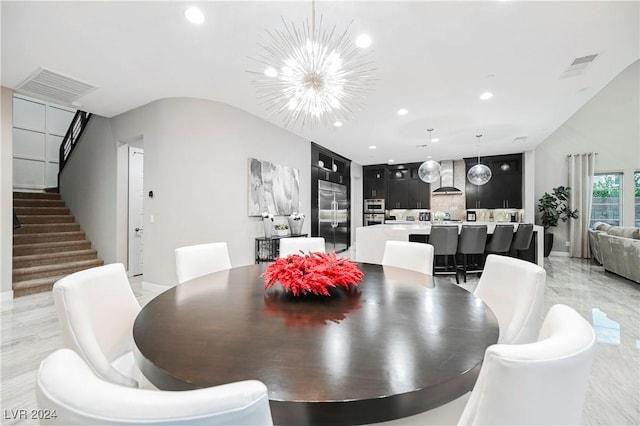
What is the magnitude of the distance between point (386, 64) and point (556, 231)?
763 centimetres

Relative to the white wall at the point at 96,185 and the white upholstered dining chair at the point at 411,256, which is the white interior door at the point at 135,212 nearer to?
the white wall at the point at 96,185

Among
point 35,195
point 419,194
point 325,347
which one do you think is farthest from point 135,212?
point 419,194

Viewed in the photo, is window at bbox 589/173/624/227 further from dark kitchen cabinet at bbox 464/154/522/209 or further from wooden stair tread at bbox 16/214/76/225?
wooden stair tread at bbox 16/214/76/225

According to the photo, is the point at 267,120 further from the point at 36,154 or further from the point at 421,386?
the point at 36,154

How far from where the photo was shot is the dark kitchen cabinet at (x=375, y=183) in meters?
9.53

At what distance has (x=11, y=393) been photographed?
6.14ft

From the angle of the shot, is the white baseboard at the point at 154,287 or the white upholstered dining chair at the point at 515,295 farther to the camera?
the white baseboard at the point at 154,287

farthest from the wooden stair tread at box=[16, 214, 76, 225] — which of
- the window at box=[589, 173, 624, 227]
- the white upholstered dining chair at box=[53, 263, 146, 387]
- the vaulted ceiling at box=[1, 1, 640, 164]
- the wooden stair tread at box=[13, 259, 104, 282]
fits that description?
the window at box=[589, 173, 624, 227]

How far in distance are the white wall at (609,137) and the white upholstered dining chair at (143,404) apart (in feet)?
32.1

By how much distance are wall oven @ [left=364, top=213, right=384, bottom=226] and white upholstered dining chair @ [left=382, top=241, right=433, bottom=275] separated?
7027 millimetres

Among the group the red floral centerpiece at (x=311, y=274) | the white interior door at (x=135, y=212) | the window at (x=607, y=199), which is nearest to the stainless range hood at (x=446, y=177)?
the window at (x=607, y=199)

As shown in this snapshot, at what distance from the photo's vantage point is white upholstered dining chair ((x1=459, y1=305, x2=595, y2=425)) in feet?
1.72

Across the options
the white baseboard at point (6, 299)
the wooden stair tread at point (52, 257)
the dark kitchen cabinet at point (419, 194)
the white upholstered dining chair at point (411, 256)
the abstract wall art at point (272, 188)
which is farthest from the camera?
the dark kitchen cabinet at point (419, 194)

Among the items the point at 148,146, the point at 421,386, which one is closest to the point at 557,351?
the point at 421,386
